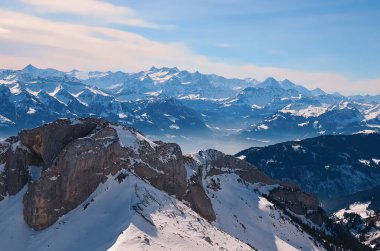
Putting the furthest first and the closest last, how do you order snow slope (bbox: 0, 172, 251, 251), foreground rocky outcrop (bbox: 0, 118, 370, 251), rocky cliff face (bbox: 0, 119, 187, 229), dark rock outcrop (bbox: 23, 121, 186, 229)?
foreground rocky outcrop (bbox: 0, 118, 370, 251) → rocky cliff face (bbox: 0, 119, 187, 229) → dark rock outcrop (bbox: 23, 121, 186, 229) → snow slope (bbox: 0, 172, 251, 251)

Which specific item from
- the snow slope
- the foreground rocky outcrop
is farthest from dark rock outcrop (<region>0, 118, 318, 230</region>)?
the snow slope

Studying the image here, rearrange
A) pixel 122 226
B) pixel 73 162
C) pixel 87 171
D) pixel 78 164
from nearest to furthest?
1. pixel 122 226
2. pixel 73 162
3. pixel 78 164
4. pixel 87 171

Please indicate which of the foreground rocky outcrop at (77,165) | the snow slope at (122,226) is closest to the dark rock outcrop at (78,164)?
the foreground rocky outcrop at (77,165)

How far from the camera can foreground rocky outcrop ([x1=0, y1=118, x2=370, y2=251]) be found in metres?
118

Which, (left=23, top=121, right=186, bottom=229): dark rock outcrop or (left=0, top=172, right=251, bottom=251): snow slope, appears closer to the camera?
(left=0, top=172, right=251, bottom=251): snow slope

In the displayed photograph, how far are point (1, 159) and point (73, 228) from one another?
46780mm

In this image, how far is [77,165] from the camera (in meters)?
120

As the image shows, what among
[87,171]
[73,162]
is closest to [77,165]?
[73,162]

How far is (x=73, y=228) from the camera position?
351 feet

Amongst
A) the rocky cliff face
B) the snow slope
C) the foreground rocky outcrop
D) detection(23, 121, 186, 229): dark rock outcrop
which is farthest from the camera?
the foreground rocky outcrop

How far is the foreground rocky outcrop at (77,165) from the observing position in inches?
4631

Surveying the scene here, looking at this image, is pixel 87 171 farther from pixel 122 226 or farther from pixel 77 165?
pixel 122 226

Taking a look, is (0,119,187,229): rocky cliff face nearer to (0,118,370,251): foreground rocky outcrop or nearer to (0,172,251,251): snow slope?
(0,118,370,251): foreground rocky outcrop

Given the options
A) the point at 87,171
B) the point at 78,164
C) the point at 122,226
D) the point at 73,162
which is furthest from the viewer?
the point at 87,171
